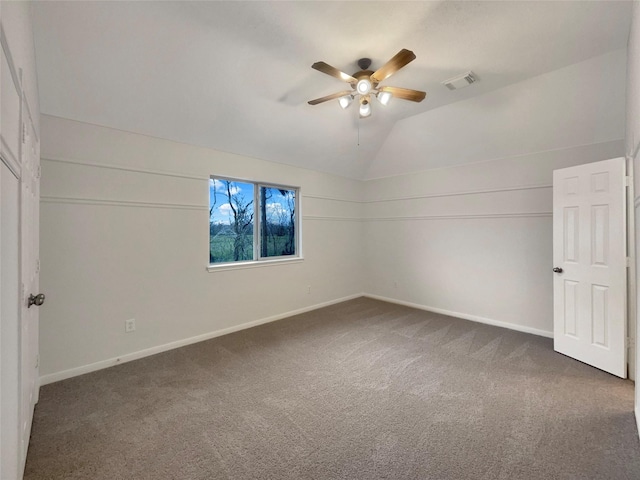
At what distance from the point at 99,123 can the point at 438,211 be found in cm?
457

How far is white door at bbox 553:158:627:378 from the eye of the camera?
2578 mm

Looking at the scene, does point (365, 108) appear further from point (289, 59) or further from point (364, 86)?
point (289, 59)

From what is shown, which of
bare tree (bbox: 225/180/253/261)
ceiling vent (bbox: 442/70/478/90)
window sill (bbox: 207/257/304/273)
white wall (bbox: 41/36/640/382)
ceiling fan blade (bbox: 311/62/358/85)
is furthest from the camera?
bare tree (bbox: 225/180/253/261)

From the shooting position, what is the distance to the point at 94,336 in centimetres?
271

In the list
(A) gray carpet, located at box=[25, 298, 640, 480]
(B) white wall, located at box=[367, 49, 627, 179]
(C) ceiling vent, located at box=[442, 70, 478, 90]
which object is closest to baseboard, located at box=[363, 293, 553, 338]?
(A) gray carpet, located at box=[25, 298, 640, 480]

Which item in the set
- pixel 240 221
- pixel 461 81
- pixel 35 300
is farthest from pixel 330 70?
pixel 35 300

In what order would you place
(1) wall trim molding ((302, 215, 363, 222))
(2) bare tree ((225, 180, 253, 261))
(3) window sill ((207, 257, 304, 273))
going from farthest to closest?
(1) wall trim molding ((302, 215, 363, 222)) < (2) bare tree ((225, 180, 253, 261)) < (3) window sill ((207, 257, 304, 273))

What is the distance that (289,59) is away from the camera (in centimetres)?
268

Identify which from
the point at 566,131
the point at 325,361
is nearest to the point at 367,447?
the point at 325,361

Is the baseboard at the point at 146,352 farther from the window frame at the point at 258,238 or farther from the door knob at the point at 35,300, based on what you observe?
the door knob at the point at 35,300

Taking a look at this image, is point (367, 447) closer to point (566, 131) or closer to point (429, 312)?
point (429, 312)

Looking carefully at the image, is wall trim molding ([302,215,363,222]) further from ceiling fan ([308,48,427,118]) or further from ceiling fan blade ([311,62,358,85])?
ceiling fan blade ([311,62,358,85])

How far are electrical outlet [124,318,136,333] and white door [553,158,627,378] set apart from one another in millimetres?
4591

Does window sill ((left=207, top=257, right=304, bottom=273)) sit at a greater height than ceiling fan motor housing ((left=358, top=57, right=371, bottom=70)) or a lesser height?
lesser
